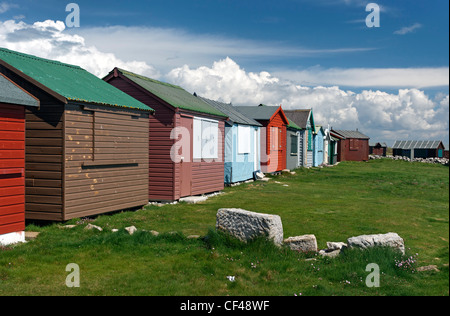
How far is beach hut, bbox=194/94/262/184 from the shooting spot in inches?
882

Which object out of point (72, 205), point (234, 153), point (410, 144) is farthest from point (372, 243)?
point (410, 144)

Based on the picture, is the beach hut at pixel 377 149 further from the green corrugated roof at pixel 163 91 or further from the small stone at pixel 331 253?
the small stone at pixel 331 253

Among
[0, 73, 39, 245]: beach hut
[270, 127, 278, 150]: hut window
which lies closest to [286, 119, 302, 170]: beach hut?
[270, 127, 278, 150]: hut window

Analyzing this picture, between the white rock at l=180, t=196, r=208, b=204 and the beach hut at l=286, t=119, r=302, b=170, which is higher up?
the beach hut at l=286, t=119, r=302, b=170

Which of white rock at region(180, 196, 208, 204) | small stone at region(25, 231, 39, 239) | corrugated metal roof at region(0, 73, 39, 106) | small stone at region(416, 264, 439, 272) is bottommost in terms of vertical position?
small stone at region(25, 231, 39, 239)

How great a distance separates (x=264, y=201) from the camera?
1723 centimetres

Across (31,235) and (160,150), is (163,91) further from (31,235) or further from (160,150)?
(31,235)

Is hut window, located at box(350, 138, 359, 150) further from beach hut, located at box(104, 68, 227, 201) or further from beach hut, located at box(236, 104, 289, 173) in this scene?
beach hut, located at box(104, 68, 227, 201)

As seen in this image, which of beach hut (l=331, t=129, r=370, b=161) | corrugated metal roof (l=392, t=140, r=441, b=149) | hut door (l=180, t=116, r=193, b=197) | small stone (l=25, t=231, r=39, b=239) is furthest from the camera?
corrugated metal roof (l=392, t=140, r=441, b=149)

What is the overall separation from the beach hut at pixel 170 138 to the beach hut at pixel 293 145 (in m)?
14.8

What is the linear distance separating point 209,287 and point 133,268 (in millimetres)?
1737

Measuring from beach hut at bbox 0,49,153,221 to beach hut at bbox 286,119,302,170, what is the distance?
20.0 m

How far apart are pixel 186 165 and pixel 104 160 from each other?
4863mm

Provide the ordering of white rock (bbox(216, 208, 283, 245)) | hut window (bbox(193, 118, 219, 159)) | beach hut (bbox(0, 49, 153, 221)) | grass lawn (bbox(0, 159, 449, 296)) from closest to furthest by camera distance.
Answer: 1. grass lawn (bbox(0, 159, 449, 296))
2. white rock (bbox(216, 208, 283, 245))
3. beach hut (bbox(0, 49, 153, 221))
4. hut window (bbox(193, 118, 219, 159))
